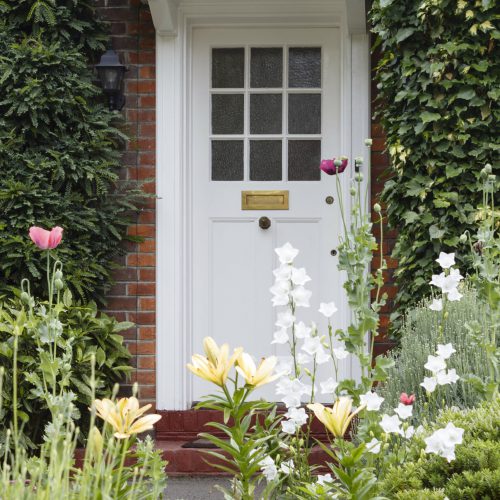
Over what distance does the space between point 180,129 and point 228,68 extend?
54 centimetres

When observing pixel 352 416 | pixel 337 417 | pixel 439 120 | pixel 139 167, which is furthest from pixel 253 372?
pixel 139 167

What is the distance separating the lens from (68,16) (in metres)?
5.29

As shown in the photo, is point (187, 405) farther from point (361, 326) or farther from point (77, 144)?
point (361, 326)

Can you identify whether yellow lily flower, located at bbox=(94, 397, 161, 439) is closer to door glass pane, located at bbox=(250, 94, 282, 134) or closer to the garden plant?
the garden plant

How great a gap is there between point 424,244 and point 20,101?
242 cm

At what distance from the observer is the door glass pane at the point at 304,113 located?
5.68m

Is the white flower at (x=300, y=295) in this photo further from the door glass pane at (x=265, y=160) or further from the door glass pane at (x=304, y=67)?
the door glass pane at (x=304, y=67)

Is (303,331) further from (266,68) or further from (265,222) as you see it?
(266,68)

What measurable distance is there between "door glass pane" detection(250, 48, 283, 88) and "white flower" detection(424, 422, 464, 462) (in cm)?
365

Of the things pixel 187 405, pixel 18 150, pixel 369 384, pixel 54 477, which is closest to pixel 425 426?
pixel 369 384

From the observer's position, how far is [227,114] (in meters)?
5.72

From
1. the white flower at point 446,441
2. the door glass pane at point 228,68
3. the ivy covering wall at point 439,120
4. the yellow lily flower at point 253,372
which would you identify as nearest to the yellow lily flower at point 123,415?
the yellow lily flower at point 253,372

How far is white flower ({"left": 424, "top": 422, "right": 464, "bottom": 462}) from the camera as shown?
7.72 ft

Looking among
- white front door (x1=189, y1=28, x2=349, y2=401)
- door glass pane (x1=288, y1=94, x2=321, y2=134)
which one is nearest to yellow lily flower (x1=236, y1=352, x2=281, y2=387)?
white front door (x1=189, y1=28, x2=349, y2=401)
